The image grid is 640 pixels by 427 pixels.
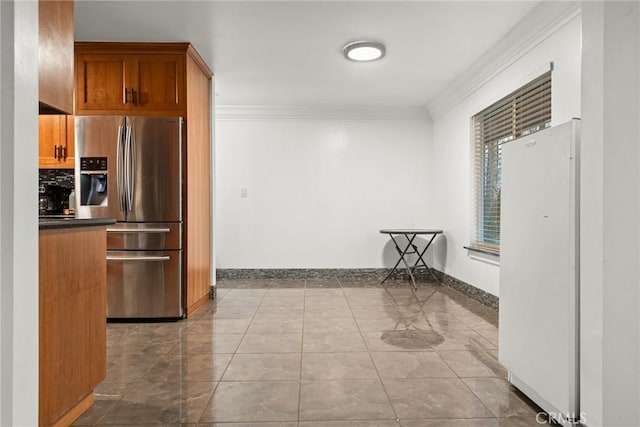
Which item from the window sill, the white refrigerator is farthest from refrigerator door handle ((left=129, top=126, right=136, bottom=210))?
the window sill

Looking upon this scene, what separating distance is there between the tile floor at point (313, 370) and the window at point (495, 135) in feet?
2.71

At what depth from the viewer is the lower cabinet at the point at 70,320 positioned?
1506 millimetres

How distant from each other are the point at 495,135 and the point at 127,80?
3508mm

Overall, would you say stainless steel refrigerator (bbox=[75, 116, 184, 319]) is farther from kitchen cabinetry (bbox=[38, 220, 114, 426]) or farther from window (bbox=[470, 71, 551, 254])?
window (bbox=[470, 71, 551, 254])

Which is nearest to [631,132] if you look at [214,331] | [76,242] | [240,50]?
[76,242]

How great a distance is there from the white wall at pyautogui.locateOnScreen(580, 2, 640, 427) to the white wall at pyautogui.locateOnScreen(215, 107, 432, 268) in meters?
4.56

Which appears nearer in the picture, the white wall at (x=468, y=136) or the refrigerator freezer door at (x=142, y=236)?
the white wall at (x=468, y=136)

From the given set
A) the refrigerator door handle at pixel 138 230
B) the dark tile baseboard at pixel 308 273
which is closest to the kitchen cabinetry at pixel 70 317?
the refrigerator door handle at pixel 138 230

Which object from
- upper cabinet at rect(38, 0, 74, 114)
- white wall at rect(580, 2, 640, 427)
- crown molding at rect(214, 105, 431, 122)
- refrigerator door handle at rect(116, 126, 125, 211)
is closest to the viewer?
white wall at rect(580, 2, 640, 427)

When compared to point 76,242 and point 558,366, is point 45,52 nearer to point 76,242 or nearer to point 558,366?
point 76,242

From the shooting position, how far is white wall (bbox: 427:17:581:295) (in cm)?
272

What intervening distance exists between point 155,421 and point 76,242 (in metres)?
0.87

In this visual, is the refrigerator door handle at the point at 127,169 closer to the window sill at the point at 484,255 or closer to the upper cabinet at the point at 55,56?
the upper cabinet at the point at 55,56

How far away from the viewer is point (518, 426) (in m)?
1.71
